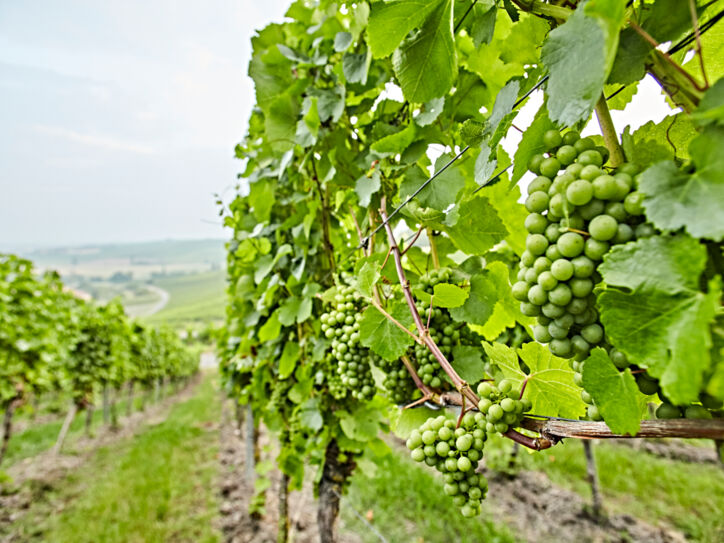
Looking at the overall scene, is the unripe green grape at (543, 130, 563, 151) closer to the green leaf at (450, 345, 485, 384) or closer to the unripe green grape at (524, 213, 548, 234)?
the unripe green grape at (524, 213, 548, 234)

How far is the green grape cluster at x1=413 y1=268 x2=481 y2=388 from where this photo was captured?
115 centimetres

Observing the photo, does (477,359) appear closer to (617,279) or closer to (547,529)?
(617,279)

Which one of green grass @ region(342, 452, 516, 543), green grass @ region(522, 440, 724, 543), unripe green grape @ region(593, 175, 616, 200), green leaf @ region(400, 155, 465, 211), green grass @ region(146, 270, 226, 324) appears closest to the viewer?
unripe green grape @ region(593, 175, 616, 200)

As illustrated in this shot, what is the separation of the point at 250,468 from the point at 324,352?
430 cm

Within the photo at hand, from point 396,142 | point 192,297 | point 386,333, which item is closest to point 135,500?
point 386,333

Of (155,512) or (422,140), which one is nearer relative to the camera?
(422,140)

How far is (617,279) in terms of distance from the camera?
483 millimetres

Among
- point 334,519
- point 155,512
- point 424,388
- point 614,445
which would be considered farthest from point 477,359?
point 614,445

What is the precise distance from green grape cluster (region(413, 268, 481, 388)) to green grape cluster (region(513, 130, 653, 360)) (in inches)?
20.0

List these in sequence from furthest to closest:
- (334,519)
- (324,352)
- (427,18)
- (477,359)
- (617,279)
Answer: (334,519)
(324,352)
(477,359)
(427,18)
(617,279)

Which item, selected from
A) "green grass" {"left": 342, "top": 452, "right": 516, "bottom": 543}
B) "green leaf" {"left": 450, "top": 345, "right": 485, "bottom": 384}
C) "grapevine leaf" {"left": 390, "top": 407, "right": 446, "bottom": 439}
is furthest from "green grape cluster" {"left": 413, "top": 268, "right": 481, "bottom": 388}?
"green grass" {"left": 342, "top": 452, "right": 516, "bottom": 543}

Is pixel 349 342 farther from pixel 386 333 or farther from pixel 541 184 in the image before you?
pixel 541 184

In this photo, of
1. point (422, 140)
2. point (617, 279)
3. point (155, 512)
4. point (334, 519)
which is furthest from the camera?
point (155, 512)

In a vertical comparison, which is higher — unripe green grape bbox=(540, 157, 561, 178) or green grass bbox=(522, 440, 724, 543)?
unripe green grape bbox=(540, 157, 561, 178)
